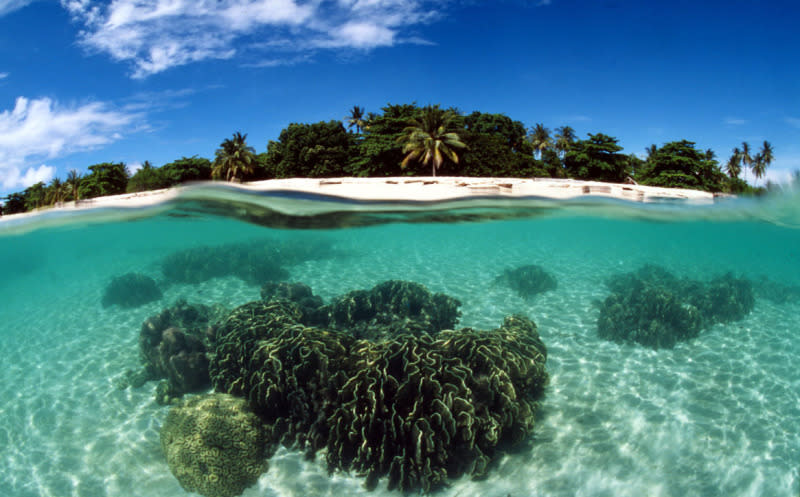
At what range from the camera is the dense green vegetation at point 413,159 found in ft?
111

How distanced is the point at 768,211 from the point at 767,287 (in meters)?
3.29

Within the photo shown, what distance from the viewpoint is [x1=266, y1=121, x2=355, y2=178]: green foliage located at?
38094 mm

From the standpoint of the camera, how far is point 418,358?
19.7ft

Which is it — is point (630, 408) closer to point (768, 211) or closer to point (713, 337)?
point (713, 337)

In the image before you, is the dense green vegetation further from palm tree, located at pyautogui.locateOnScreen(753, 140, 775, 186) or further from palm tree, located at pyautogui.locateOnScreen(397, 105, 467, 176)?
palm tree, located at pyautogui.locateOnScreen(753, 140, 775, 186)

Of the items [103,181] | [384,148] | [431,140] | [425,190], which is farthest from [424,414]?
[103,181]

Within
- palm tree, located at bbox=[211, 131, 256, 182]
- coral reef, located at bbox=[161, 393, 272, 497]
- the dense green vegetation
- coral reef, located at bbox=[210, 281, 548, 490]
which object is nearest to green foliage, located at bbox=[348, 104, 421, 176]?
the dense green vegetation

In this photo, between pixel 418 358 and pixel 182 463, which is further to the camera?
pixel 418 358

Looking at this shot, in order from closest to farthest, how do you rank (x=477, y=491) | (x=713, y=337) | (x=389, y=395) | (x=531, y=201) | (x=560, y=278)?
(x=477, y=491), (x=389, y=395), (x=713, y=337), (x=531, y=201), (x=560, y=278)

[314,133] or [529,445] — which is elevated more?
[314,133]

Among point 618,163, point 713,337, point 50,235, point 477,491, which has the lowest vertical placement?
point 477,491

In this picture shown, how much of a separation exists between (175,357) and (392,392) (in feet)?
15.9

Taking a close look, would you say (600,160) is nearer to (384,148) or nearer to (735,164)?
(384,148)

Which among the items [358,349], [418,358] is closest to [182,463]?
[358,349]
